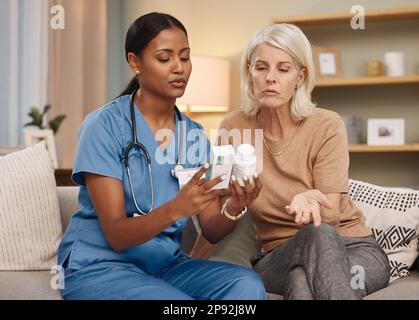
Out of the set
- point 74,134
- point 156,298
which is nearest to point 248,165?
point 156,298

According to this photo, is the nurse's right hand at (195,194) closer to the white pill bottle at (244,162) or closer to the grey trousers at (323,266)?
the white pill bottle at (244,162)

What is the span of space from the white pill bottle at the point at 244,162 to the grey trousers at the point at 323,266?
197mm

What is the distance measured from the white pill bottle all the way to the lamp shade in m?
2.40

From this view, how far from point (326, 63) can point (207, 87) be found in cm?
70

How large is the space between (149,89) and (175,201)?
1.11 ft

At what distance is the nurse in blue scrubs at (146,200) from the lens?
133 cm

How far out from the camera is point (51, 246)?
184cm

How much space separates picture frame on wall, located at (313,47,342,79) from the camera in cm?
377
